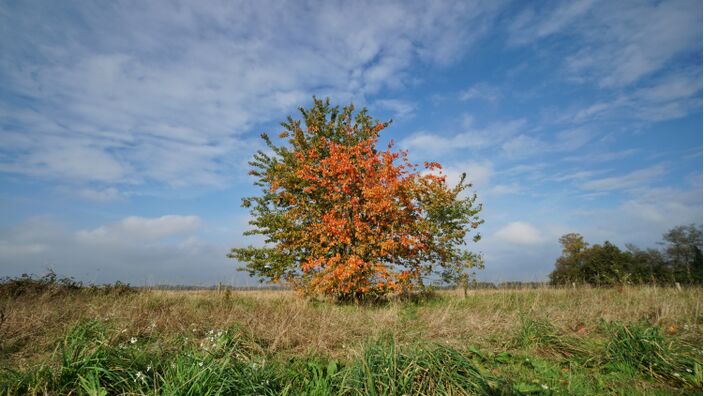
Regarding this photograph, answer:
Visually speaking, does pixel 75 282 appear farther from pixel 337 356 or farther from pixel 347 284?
pixel 337 356

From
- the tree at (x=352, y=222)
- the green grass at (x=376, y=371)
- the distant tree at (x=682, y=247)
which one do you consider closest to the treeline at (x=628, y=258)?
the distant tree at (x=682, y=247)

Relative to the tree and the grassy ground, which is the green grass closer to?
the grassy ground

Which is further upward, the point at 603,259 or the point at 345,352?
the point at 603,259

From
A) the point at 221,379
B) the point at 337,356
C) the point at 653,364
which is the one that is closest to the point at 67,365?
the point at 221,379

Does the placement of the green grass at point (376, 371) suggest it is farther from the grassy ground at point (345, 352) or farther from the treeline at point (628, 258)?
the treeline at point (628, 258)

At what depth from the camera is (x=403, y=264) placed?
594 inches

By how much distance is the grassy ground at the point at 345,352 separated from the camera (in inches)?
149

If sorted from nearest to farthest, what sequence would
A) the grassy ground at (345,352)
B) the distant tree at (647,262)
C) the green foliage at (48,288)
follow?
1. the grassy ground at (345,352)
2. the green foliage at (48,288)
3. the distant tree at (647,262)

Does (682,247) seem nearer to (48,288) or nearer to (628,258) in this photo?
(628,258)

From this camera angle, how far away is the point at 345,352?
6215 millimetres

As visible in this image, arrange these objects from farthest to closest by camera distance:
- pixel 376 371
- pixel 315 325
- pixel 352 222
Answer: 1. pixel 352 222
2. pixel 315 325
3. pixel 376 371

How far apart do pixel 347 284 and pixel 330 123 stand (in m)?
7.96

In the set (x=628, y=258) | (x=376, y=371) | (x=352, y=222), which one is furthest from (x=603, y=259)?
(x=376, y=371)

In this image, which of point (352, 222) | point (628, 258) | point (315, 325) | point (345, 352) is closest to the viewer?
point (345, 352)
